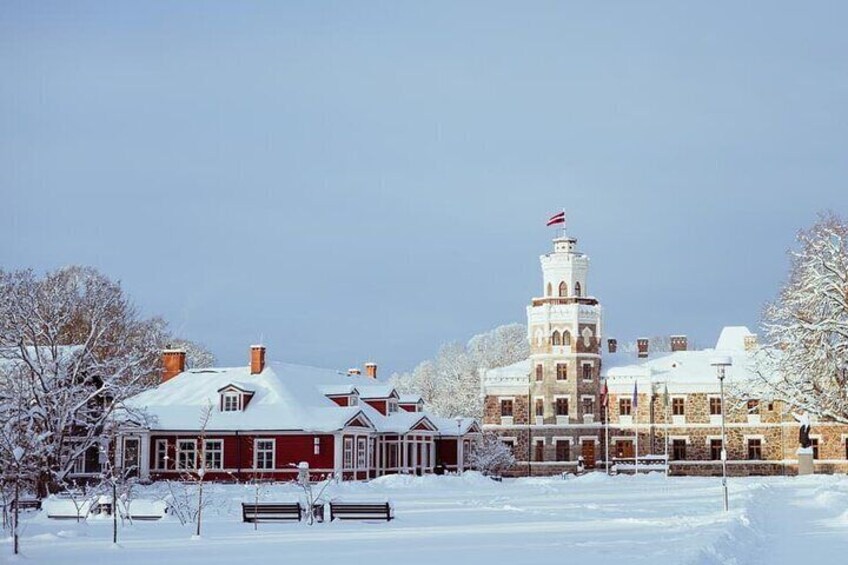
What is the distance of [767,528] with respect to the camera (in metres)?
23.3

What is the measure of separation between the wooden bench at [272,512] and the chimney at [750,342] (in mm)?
48865

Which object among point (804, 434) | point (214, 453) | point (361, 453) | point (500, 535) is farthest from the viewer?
point (804, 434)

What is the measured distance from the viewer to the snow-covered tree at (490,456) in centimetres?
6066

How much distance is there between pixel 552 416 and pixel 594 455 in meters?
3.27

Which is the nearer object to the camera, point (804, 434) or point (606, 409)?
point (804, 434)

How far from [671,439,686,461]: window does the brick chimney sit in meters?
7.87

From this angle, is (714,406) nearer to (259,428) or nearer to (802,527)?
(259,428)

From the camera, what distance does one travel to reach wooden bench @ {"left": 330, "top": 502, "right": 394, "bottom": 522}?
1009 inches

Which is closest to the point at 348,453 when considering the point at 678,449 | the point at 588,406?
the point at 588,406

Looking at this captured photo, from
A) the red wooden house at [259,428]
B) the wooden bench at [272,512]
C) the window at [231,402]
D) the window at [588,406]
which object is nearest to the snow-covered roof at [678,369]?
the window at [588,406]

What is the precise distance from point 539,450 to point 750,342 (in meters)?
14.7

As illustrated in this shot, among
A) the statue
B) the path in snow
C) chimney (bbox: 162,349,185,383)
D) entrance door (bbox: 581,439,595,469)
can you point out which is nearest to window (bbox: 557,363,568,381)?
entrance door (bbox: 581,439,595,469)

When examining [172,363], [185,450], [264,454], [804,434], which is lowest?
[264,454]

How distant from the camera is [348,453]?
5125 centimetres
